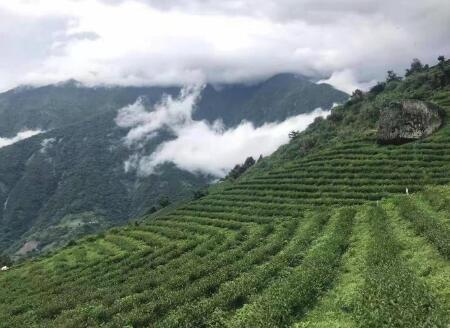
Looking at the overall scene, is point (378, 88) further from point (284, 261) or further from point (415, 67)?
point (284, 261)

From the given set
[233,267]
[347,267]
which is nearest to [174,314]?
[233,267]

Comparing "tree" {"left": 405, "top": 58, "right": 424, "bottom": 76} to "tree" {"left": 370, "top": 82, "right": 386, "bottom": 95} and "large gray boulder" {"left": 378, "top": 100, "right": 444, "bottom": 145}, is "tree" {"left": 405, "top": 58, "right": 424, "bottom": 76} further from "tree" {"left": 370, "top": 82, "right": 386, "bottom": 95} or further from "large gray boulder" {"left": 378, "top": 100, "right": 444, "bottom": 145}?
"large gray boulder" {"left": 378, "top": 100, "right": 444, "bottom": 145}

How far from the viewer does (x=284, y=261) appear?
37.4 m

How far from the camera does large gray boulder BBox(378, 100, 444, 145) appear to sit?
86.5m

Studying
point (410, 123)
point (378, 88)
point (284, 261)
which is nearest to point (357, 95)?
point (378, 88)

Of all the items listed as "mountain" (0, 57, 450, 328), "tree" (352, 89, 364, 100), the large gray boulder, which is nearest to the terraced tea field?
"mountain" (0, 57, 450, 328)

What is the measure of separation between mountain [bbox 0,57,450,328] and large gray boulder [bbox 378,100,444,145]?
253cm

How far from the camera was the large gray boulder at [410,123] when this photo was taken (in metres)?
86.5

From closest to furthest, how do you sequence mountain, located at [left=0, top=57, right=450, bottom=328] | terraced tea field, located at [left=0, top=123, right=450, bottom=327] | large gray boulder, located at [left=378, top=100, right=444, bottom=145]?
1. terraced tea field, located at [left=0, top=123, right=450, bottom=327]
2. mountain, located at [left=0, top=57, right=450, bottom=328]
3. large gray boulder, located at [left=378, top=100, right=444, bottom=145]

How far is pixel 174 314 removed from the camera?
3044cm

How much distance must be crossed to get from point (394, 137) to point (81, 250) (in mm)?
51765

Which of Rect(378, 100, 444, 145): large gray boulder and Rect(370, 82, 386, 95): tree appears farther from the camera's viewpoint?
Rect(370, 82, 386, 95): tree

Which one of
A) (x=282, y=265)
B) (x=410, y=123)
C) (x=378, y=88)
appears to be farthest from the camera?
(x=378, y=88)

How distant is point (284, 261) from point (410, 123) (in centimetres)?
5793
